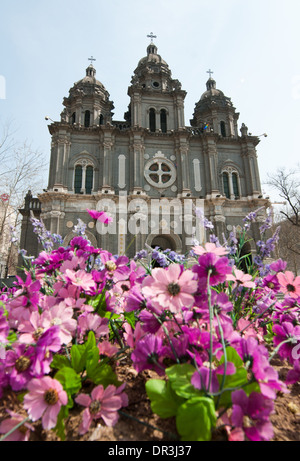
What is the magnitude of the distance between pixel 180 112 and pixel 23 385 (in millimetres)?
21532

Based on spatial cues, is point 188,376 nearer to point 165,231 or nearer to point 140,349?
point 140,349

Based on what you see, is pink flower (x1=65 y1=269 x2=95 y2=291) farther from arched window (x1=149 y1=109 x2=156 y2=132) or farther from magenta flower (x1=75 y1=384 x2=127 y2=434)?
arched window (x1=149 y1=109 x2=156 y2=132)

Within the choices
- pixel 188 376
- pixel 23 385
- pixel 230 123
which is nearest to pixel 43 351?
pixel 23 385

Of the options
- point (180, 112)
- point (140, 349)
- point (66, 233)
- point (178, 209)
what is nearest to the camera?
point (140, 349)

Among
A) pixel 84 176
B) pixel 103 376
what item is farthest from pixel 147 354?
pixel 84 176

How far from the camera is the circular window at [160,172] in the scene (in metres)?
18.1

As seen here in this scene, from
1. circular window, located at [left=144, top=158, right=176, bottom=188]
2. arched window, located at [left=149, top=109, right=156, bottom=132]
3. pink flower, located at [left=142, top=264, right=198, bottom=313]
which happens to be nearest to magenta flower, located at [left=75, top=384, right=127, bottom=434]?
pink flower, located at [left=142, top=264, right=198, bottom=313]

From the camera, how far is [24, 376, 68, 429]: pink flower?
29.7 inches

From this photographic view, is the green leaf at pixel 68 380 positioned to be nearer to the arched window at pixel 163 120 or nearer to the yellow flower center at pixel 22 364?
the yellow flower center at pixel 22 364

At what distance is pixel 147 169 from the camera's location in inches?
719

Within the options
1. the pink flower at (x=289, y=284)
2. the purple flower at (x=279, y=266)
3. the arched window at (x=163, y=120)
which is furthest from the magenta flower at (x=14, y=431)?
the arched window at (x=163, y=120)

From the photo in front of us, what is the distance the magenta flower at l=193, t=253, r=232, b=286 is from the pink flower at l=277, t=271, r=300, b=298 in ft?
2.09

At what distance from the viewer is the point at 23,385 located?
84 centimetres

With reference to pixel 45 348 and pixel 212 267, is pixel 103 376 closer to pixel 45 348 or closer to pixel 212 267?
pixel 45 348
